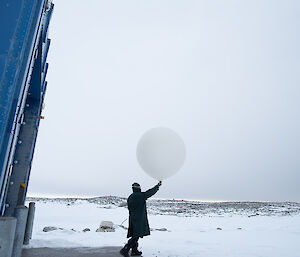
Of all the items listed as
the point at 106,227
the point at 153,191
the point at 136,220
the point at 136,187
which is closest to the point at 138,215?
the point at 136,220

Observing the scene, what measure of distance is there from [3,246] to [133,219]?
4.12 metres

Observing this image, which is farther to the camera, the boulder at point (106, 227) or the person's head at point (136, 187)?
the boulder at point (106, 227)

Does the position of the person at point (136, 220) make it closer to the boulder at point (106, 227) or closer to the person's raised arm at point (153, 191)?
the person's raised arm at point (153, 191)

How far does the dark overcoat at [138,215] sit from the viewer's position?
5.84 m

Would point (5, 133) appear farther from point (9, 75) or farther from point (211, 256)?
point (211, 256)

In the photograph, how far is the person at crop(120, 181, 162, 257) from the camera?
5828 millimetres

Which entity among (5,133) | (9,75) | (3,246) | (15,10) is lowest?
(3,246)

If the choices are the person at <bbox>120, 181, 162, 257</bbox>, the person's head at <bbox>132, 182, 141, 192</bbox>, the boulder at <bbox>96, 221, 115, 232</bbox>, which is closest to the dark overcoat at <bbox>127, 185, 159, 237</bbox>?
the person at <bbox>120, 181, 162, 257</bbox>

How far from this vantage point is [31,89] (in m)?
6.21

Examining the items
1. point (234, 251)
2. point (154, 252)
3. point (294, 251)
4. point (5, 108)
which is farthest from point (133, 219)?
point (294, 251)

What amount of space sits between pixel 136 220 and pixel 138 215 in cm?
12

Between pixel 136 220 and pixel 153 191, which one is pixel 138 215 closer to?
pixel 136 220

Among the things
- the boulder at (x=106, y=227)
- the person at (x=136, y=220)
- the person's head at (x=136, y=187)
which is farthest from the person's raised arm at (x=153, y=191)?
the boulder at (x=106, y=227)

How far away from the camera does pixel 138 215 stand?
6012 mm
